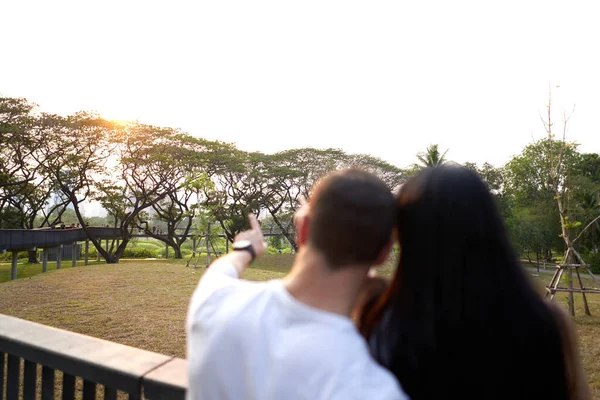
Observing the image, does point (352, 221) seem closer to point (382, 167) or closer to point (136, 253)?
point (382, 167)

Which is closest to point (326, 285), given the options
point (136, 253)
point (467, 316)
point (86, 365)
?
point (467, 316)

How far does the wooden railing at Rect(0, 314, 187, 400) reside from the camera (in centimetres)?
144

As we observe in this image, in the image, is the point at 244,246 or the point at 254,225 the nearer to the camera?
the point at 244,246

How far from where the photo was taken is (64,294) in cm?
981

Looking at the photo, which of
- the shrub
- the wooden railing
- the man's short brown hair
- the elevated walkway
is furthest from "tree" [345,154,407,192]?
the man's short brown hair

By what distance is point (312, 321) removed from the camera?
784 millimetres

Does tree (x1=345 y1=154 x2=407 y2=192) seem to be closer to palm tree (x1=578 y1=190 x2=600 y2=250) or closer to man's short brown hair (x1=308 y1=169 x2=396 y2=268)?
palm tree (x1=578 y1=190 x2=600 y2=250)

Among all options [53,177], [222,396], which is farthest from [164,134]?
[222,396]

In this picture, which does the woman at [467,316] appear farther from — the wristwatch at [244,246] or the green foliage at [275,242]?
the green foliage at [275,242]

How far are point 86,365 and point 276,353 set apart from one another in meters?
1.11

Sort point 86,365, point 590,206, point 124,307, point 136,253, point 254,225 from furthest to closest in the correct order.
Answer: point 136,253
point 590,206
point 124,307
point 86,365
point 254,225

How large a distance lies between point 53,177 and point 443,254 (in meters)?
24.8

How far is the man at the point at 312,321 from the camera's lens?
0.74 m

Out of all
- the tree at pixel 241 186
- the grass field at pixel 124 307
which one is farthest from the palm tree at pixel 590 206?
the tree at pixel 241 186
